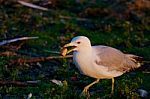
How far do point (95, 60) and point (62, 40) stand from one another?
417 cm

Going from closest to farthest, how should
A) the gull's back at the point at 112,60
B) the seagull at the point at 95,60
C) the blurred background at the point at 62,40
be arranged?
the seagull at the point at 95,60
the gull's back at the point at 112,60
the blurred background at the point at 62,40

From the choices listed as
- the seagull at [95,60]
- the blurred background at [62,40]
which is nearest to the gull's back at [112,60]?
the seagull at [95,60]

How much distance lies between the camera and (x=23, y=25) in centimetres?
1332

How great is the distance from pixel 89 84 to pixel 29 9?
542cm

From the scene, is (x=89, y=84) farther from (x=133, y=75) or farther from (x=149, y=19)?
(x=149, y=19)

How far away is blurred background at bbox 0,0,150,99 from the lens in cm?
908

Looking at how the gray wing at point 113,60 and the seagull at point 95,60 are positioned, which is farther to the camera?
the gray wing at point 113,60

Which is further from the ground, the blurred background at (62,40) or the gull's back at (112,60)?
the gull's back at (112,60)

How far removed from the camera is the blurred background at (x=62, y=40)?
908 centimetres

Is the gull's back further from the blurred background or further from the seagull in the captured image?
the blurred background

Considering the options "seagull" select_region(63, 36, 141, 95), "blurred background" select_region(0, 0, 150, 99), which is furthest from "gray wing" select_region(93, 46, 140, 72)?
"blurred background" select_region(0, 0, 150, 99)

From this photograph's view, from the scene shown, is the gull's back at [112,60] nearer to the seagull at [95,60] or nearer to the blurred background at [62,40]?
the seagull at [95,60]

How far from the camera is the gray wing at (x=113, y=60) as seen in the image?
28.3 feet

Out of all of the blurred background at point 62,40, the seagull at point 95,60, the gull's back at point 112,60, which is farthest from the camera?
the blurred background at point 62,40
